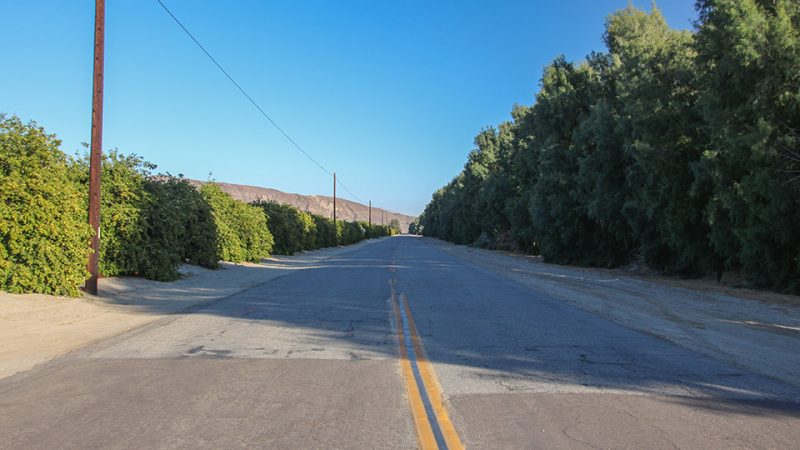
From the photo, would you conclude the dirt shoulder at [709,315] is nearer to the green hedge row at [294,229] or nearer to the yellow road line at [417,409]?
the yellow road line at [417,409]

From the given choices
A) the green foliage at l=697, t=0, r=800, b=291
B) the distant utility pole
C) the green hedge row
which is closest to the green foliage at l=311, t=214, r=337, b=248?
the green hedge row

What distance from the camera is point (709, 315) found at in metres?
13.4

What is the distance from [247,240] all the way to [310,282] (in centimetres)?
1271

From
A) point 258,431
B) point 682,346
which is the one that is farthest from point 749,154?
point 258,431

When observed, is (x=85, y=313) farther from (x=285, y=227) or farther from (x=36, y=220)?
(x=285, y=227)

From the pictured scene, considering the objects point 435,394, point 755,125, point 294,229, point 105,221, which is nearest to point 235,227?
point 105,221

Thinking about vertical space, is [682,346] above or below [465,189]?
below

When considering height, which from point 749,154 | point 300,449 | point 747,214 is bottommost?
point 300,449

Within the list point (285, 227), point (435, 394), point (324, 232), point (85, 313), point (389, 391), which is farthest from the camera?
point (324, 232)

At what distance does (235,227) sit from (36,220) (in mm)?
17036

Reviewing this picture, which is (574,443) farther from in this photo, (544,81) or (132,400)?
(544,81)

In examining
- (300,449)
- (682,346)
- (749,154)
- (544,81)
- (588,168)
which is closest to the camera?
(300,449)

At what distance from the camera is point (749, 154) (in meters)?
17.4

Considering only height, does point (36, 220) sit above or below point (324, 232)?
below
